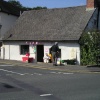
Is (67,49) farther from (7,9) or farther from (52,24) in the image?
(7,9)

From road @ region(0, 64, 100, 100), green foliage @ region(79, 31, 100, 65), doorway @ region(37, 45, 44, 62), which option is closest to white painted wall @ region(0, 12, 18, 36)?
doorway @ region(37, 45, 44, 62)

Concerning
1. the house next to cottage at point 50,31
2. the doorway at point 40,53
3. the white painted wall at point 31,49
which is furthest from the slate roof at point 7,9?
the doorway at point 40,53

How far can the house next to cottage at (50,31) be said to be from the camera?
1266 inches

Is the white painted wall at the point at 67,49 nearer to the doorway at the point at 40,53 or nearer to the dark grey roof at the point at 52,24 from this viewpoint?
the dark grey roof at the point at 52,24

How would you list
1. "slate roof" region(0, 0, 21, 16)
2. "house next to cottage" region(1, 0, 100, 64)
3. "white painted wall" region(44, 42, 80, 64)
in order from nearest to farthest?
"white painted wall" region(44, 42, 80, 64)
"house next to cottage" region(1, 0, 100, 64)
"slate roof" region(0, 0, 21, 16)

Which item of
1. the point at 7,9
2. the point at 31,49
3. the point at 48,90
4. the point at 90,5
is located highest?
the point at 7,9

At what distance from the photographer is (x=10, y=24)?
42812 mm

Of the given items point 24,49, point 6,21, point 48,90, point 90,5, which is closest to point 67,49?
point 90,5

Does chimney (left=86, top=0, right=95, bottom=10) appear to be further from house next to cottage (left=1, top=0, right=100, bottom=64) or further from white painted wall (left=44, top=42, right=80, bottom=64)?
white painted wall (left=44, top=42, right=80, bottom=64)

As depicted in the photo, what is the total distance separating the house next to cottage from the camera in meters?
32.2

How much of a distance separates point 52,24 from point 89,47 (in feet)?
23.3

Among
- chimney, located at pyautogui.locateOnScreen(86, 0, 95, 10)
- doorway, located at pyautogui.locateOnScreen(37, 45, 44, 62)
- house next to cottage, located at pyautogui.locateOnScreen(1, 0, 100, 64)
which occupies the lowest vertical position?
doorway, located at pyautogui.locateOnScreen(37, 45, 44, 62)

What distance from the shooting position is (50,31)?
34.8m

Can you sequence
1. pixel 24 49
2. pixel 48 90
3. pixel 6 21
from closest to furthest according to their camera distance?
pixel 48 90, pixel 24 49, pixel 6 21
